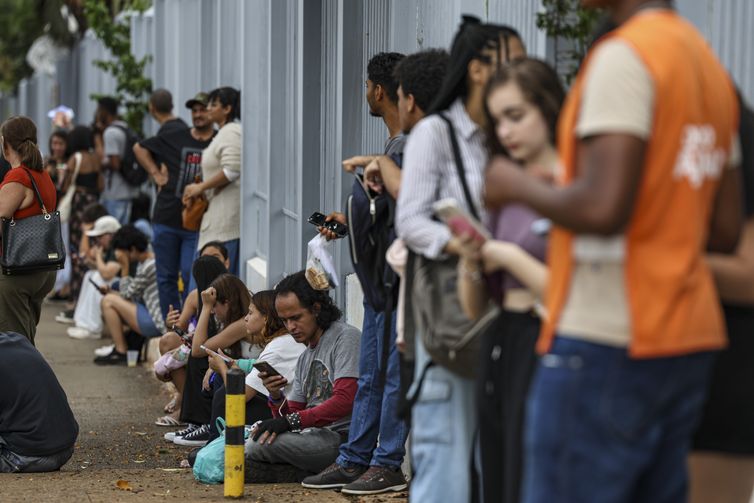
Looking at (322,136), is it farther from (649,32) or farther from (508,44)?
(649,32)

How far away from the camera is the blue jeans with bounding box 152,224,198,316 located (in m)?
12.5

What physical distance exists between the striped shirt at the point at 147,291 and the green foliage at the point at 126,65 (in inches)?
207

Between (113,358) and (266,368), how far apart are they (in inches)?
232

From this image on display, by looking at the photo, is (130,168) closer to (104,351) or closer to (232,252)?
(104,351)

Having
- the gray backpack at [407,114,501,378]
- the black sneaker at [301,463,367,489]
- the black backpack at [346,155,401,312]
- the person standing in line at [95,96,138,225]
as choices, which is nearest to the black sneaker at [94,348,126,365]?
the person standing in line at [95,96,138,225]

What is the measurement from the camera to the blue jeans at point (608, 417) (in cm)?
318

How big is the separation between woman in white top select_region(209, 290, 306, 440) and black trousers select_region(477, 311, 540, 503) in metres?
3.69

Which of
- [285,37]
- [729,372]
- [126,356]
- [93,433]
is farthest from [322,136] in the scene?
[729,372]

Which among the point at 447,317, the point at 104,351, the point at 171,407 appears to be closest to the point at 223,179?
the point at 171,407

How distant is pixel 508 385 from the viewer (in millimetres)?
4059

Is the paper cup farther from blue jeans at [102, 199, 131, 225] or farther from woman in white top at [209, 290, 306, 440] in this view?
woman in white top at [209, 290, 306, 440]

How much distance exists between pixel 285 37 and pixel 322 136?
164 centimetres

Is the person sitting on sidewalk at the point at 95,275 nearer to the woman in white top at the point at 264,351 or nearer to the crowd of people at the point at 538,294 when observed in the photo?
the woman in white top at the point at 264,351

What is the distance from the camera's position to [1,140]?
32.0ft
